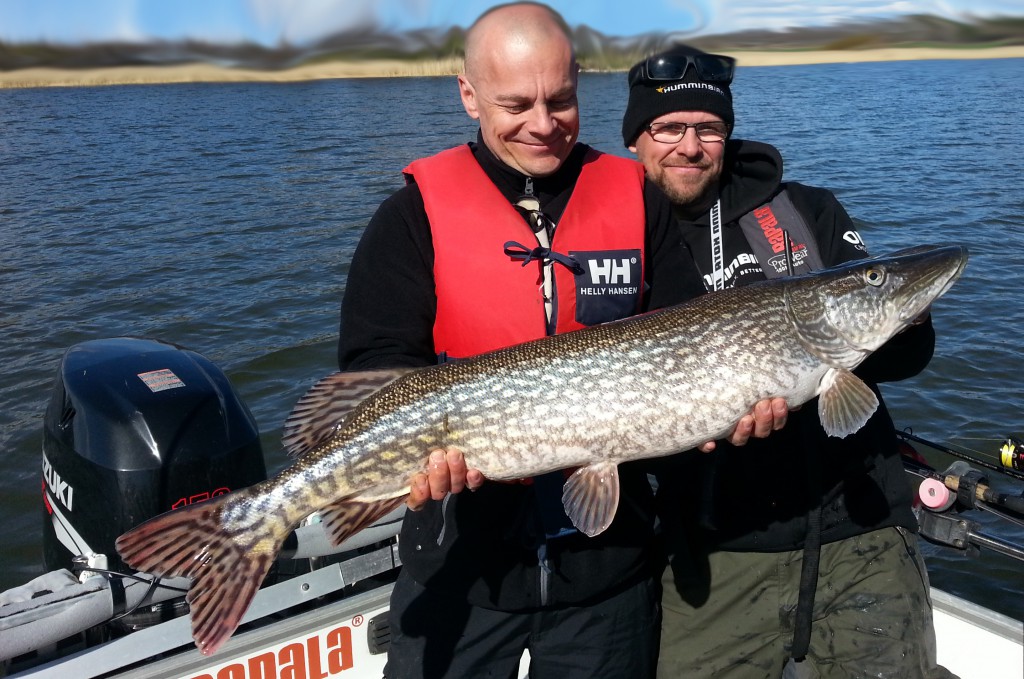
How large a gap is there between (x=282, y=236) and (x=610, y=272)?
12.2m

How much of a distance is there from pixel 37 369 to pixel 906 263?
30.3ft

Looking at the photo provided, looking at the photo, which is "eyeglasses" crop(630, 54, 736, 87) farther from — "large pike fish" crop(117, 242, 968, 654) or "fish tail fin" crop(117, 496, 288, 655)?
"fish tail fin" crop(117, 496, 288, 655)

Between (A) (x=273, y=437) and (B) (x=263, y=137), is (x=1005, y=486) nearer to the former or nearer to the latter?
(A) (x=273, y=437)

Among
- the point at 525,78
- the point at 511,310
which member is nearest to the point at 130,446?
the point at 511,310

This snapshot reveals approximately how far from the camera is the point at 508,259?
2994 mm

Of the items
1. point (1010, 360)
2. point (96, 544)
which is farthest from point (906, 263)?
point (1010, 360)

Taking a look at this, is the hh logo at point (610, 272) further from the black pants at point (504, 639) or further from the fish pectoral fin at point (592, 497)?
the black pants at point (504, 639)

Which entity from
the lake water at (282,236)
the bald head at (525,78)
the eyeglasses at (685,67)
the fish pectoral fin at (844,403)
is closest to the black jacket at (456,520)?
the bald head at (525,78)

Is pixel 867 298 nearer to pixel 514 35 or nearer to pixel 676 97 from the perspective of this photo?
pixel 676 97

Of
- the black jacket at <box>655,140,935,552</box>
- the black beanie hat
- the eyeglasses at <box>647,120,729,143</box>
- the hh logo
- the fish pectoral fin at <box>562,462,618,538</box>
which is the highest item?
the black beanie hat

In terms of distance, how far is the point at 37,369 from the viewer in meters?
9.30

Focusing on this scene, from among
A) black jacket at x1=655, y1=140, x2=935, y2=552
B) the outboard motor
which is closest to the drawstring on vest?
black jacket at x1=655, y1=140, x2=935, y2=552

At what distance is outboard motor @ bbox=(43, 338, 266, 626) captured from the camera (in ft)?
12.1

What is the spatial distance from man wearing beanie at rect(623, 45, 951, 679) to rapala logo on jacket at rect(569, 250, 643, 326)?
160 millimetres
